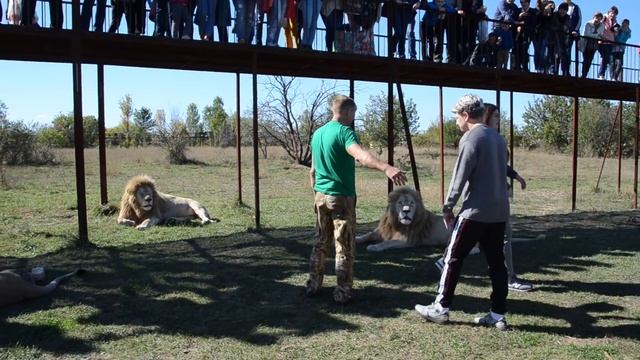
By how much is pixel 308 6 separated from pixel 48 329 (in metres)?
6.64

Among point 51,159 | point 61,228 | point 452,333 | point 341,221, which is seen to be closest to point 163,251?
point 61,228

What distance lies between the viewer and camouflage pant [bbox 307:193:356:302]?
5074 millimetres

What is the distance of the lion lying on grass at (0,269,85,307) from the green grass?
0.10 meters

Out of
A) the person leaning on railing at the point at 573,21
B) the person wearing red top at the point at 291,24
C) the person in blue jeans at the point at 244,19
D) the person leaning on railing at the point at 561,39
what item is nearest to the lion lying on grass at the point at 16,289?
the person in blue jeans at the point at 244,19

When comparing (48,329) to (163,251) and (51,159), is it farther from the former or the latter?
(51,159)

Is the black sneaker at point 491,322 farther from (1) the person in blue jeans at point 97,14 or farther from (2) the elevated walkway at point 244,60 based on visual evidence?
(1) the person in blue jeans at point 97,14


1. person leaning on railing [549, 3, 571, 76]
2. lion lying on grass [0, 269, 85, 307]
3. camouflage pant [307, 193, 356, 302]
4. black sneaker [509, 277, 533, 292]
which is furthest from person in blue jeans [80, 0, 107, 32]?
person leaning on railing [549, 3, 571, 76]

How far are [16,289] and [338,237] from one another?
2.87 metres

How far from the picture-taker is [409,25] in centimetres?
1052

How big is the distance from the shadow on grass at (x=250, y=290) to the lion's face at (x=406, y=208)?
1.34 ft

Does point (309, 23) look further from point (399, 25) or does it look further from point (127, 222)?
point (127, 222)

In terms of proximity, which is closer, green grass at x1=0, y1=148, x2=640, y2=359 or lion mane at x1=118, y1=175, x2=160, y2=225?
green grass at x1=0, y1=148, x2=640, y2=359

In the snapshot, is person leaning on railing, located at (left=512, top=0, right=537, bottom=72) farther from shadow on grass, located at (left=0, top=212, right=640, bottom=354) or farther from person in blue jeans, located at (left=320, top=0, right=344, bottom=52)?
shadow on grass, located at (left=0, top=212, right=640, bottom=354)

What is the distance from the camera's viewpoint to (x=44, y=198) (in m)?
13.7
